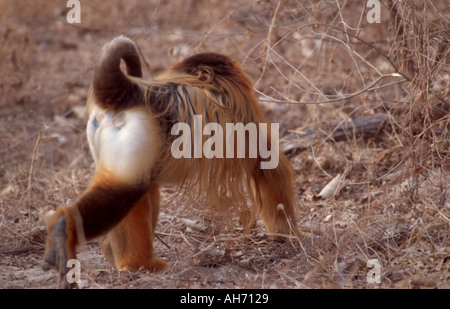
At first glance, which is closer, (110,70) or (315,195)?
(110,70)

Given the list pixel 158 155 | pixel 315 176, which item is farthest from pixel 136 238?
pixel 315 176

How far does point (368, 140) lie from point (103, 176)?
3.64 metres

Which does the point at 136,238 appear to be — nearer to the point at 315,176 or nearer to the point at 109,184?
the point at 109,184

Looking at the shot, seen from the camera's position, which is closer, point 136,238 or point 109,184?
point 109,184

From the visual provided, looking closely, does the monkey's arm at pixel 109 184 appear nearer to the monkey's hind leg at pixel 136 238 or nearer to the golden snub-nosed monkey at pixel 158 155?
the golden snub-nosed monkey at pixel 158 155

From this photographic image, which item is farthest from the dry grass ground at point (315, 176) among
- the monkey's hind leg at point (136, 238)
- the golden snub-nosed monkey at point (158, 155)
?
the golden snub-nosed monkey at point (158, 155)

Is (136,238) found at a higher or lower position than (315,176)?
lower

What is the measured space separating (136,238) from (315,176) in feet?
9.16

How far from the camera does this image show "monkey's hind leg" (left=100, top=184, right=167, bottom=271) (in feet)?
14.5

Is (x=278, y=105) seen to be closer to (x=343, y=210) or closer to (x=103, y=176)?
(x=343, y=210)

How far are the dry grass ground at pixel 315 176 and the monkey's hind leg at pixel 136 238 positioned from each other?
0.43 feet

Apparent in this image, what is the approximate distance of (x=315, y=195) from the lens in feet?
20.8

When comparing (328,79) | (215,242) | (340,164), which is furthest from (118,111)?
(328,79)

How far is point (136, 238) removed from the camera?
176 inches
